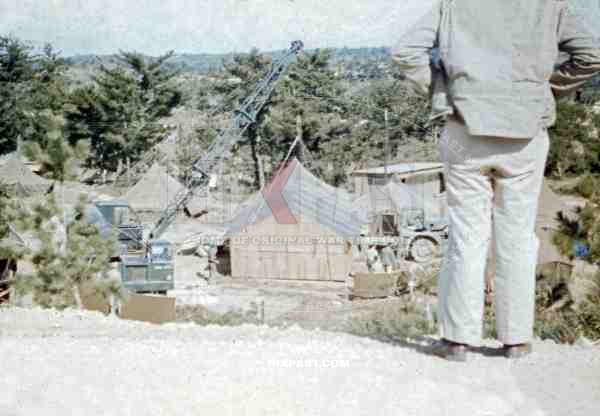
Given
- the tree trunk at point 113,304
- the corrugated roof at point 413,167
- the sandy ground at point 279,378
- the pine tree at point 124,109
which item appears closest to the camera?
the sandy ground at point 279,378

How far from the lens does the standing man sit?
3109mm

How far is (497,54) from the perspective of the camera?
10.2ft

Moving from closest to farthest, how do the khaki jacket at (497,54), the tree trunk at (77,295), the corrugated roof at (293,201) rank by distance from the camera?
the khaki jacket at (497,54) → the tree trunk at (77,295) → the corrugated roof at (293,201)

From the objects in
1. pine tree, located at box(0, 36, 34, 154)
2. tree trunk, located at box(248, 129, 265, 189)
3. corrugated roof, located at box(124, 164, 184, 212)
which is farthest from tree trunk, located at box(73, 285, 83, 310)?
pine tree, located at box(0, 36, 34, 154)

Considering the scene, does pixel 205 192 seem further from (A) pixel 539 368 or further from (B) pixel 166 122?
(A) pixel 539 368

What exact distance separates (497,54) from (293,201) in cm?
857

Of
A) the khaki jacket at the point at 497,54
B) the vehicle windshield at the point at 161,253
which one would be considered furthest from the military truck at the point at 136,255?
the khaki jacket at the point at 497,54

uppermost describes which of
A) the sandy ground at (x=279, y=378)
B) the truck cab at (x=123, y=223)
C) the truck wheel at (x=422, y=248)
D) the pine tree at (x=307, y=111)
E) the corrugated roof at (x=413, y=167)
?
the pine tree at (x=307, y=111)

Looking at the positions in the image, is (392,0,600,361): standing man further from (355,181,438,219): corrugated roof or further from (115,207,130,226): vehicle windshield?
(355,181,438,219): corrugated roof

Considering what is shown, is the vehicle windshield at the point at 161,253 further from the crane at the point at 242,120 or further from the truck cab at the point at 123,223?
the crane at the point at 242,120

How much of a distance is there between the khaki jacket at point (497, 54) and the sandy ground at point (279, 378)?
1025 millimetres

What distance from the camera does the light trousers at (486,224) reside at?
125 inches

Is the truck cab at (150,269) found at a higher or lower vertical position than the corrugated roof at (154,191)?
lower

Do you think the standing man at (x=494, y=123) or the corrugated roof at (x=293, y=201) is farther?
the corrugated roof at (x=293, y=201)
